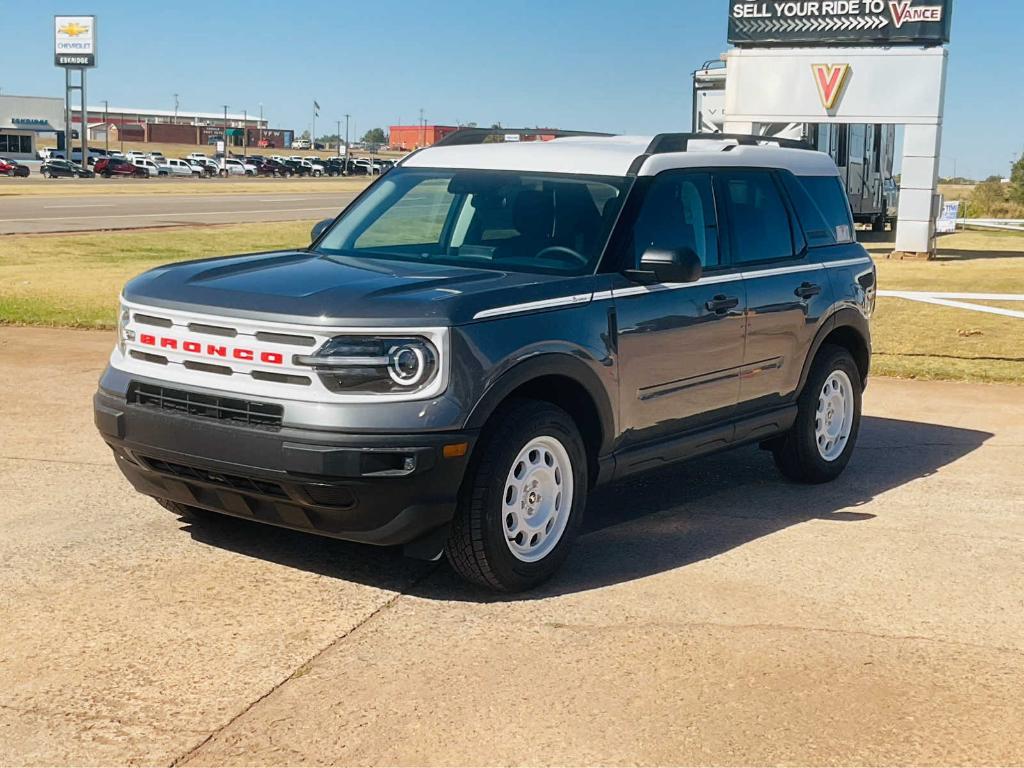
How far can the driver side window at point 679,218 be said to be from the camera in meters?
6.40

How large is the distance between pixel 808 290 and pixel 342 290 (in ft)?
10.1

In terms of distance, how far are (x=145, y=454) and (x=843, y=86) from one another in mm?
23553

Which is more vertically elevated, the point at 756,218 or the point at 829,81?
the point at 829,81

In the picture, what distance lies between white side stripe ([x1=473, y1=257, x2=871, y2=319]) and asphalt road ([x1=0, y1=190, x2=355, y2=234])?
2312 centimetres

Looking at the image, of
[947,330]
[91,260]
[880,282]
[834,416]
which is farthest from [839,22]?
[834,416]

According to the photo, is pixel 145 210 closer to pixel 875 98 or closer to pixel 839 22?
pixel 839 22

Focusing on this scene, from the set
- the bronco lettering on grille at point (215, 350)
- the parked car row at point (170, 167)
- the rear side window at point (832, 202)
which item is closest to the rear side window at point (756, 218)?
the rear side window at point (832, 202)

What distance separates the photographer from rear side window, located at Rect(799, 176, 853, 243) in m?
7.88

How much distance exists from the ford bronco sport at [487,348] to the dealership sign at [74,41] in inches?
4284

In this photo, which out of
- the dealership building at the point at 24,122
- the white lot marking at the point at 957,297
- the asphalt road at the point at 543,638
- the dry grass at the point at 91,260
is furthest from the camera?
the dealership building at the point at 24,122

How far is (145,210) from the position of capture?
38.2 m

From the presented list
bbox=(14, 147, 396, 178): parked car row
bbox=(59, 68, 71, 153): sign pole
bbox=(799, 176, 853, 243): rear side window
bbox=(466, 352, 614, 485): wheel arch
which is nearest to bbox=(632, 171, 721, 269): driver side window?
bbox=(466, 352, 614, 485): wheel arch

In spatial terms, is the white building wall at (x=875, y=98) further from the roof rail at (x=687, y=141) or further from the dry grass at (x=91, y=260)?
the roof rail at (x=687, y=141)

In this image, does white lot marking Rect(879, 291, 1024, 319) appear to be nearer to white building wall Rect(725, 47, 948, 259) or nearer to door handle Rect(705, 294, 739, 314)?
white building wall Rect(725, 47, 948, 259)
